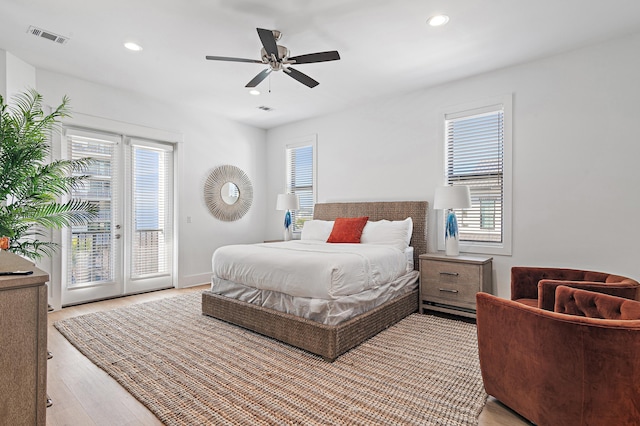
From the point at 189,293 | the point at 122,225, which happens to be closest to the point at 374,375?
the point at 189,293

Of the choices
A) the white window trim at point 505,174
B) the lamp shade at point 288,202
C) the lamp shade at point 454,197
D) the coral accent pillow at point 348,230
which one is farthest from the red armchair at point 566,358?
the lamp shade at point 288,202

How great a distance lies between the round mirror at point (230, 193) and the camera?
5637 mm

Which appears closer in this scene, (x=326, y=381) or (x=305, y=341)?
(x=326, y=381)

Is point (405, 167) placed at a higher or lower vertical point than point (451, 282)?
higher

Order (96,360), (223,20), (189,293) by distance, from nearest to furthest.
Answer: (96,360) → (223,20) → (189,293)

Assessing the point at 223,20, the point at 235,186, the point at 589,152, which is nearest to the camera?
the point at 223,20

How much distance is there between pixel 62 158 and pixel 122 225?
1.07 meters

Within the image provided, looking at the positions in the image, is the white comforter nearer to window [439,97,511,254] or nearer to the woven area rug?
the woven area rug

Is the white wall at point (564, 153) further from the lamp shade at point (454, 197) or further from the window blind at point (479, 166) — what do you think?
the lamp shade at point (454, 197)

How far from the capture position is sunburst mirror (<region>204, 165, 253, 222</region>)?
214 inches

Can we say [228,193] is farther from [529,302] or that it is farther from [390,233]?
[529,302]

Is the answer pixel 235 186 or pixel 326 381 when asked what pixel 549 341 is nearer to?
pixel 326 381

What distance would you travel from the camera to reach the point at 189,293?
4.72 meters

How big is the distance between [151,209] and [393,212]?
3.51 metres
